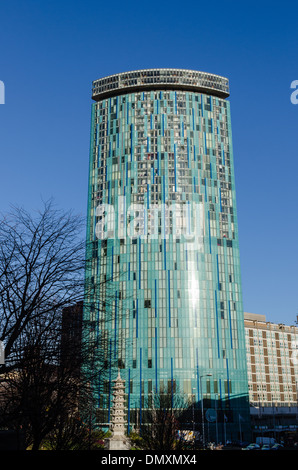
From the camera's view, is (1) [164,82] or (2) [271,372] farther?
(2) [271,372]

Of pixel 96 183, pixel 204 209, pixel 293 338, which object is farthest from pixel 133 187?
pixel 293 338

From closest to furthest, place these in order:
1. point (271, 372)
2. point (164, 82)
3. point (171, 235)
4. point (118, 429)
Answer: point (118, 429), point (171, 235), point (164, 82), point (271, 372)

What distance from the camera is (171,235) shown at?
104312 millimetres

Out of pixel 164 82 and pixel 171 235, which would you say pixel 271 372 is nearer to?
pixel 171 235

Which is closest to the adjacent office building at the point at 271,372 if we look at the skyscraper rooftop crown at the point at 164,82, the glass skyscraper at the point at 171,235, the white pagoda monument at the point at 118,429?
the glass skyscraper at the point at 171,235

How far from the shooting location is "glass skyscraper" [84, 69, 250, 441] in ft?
314

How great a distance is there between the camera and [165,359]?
3792 inches

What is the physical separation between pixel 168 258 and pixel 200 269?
7.55 meters

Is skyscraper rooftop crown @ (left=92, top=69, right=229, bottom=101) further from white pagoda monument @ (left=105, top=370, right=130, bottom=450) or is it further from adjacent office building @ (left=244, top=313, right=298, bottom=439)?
white pagoda monument @ (left=105, top=370, right=130, bottom=450)

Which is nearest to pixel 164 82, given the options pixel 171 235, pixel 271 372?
pixel 171 235

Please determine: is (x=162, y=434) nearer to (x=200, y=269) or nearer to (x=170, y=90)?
(x=200, y=269)

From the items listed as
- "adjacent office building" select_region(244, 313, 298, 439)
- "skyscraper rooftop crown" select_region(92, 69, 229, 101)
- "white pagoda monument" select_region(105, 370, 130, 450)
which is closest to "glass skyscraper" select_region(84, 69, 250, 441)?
"skyscraper rooftop crown" select_region(92, 69, 229, 101)

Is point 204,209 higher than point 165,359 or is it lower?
higher
